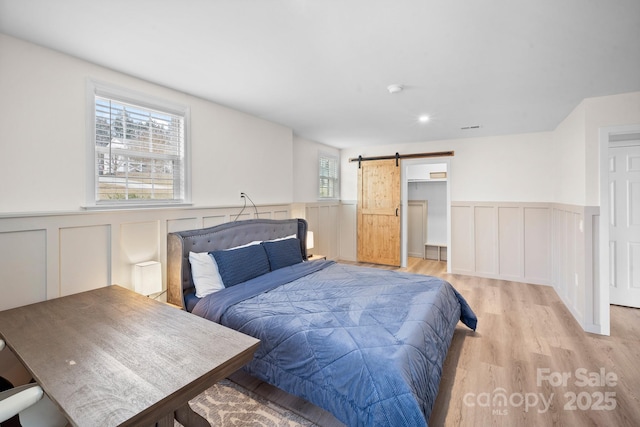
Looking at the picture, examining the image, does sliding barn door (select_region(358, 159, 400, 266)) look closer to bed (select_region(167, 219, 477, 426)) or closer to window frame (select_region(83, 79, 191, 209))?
bed (select_region(167, 219, 477, 426))

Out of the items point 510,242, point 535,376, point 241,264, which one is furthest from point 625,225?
point 241,264

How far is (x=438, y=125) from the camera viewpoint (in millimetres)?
4371

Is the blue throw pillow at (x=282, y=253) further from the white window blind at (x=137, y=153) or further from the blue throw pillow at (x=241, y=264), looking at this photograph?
the white window blind at (x=137, y=153)

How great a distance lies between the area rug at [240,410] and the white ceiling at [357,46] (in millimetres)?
2513

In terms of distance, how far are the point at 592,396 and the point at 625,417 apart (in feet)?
0.71

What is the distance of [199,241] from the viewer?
2.97 m

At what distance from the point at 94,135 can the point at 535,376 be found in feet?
13.3

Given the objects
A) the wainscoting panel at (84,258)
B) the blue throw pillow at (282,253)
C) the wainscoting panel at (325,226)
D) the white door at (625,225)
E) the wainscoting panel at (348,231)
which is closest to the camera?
the wainscoting panel at (84,258)

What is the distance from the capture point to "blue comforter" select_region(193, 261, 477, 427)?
5.17 feet

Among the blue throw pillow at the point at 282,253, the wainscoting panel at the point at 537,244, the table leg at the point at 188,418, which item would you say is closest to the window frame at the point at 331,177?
the blue throw pillow at the point at 282,253

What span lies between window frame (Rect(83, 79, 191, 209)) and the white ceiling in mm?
189

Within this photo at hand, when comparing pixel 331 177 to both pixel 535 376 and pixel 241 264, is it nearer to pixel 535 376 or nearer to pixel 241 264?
pixel 241 264

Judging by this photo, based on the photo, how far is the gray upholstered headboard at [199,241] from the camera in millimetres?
2783

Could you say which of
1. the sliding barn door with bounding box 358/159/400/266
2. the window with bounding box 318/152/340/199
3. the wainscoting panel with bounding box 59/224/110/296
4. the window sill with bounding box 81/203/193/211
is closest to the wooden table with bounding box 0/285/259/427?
the wainscoting panel with bounding box 59/224/110/296
